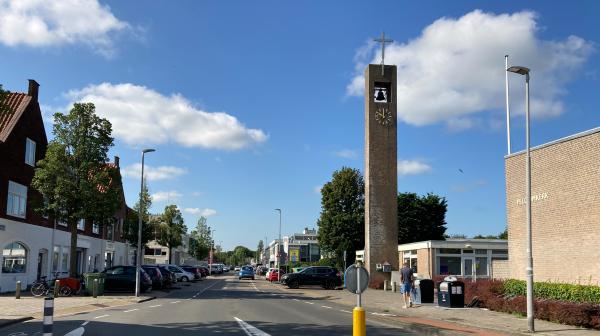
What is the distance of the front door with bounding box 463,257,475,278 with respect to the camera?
127 ft

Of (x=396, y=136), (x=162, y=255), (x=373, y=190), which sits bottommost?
(x=162, y=255)

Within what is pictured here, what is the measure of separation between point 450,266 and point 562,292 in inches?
798

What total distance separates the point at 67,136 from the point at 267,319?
20.4 meters

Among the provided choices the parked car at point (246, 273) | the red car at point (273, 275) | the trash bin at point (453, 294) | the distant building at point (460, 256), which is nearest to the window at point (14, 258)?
the trash bin at point (453, 294)

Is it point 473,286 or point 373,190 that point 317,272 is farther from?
point 473,286

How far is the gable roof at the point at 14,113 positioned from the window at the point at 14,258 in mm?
6060

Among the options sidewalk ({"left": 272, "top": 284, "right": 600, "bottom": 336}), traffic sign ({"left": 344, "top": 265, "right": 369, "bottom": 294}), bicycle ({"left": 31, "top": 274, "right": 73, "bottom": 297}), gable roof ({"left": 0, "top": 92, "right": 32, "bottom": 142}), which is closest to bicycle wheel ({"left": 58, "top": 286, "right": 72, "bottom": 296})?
bicycle ({"left": 31, "top": 274, "right": 73, "bottom": 297})

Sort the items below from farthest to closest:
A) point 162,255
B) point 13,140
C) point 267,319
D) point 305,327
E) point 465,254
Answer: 1. point 162,255
2. point 465,254
3. point 13,140
4. point 267,319
5. point 305,327

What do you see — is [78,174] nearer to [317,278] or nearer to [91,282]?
[91,282]

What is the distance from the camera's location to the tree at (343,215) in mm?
61969

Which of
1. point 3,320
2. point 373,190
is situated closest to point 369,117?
point 373,190

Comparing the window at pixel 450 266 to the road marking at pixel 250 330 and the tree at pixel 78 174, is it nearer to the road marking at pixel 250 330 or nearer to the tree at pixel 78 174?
the tree at pixel 78 174

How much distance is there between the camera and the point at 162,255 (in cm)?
10112

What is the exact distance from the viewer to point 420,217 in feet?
202
